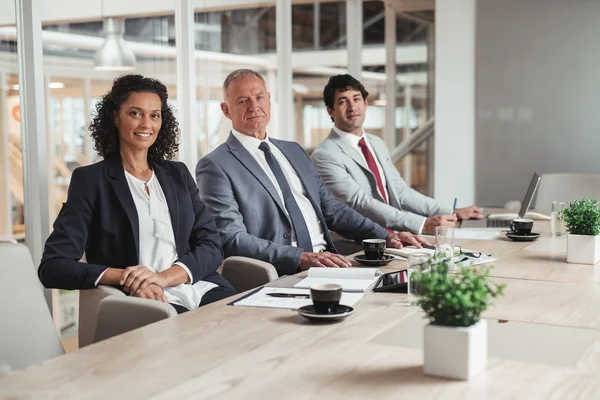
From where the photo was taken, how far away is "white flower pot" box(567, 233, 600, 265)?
2.74 meters

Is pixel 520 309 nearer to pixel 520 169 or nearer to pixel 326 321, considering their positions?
pixel 326 321

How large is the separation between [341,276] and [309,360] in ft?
3.04

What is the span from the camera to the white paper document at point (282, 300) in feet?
6.97

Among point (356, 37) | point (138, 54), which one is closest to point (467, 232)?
point (138, 54)

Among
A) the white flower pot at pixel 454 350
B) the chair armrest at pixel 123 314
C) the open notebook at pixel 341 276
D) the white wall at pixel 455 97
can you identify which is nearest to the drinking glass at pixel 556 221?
the open notebook at pixel 341 276

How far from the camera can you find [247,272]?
9.85ft

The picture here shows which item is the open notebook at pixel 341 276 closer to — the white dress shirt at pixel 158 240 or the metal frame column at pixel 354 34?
the white dress shirt at pixel 158 240

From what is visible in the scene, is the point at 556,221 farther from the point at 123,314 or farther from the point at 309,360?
the point at 309,360

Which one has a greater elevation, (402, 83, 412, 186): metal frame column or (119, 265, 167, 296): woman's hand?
(402, 83, 412, 186): metal frame column

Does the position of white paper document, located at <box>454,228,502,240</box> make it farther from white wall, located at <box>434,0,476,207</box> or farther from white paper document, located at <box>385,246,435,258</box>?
white wall, located at <box>434,0,476,207</box>

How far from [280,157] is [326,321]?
6.48ft

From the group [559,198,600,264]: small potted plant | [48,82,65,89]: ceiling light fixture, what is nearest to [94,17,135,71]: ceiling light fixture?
[48,82,65,89]: ceiling light fixture

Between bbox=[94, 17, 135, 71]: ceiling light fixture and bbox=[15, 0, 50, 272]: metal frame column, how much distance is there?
466 mm

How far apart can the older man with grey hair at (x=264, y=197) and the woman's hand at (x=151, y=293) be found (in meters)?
0.63
